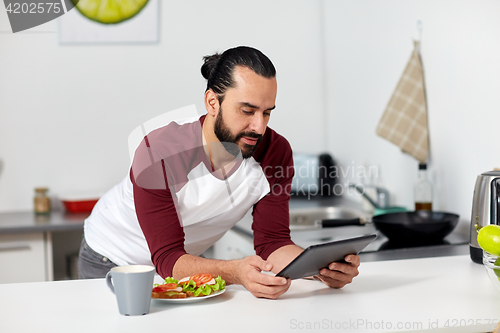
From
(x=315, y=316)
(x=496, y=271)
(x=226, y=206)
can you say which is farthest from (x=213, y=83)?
(x=496, y=271)

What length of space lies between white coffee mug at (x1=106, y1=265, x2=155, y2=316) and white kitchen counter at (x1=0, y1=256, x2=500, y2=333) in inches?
0.7

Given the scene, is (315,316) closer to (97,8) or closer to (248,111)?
(248,111)

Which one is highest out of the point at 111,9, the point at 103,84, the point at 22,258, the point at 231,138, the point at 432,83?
the point at 111,9

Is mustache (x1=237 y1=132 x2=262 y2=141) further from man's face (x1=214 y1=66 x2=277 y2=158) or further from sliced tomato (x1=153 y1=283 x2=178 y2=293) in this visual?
sliced tomato (x1=153 y1=283 x2=178 y2=293)

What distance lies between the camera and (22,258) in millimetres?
2229

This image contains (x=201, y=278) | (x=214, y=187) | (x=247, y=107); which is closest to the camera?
(x=201, y=278)

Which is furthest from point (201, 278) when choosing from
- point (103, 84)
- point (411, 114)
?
point (103, 84)

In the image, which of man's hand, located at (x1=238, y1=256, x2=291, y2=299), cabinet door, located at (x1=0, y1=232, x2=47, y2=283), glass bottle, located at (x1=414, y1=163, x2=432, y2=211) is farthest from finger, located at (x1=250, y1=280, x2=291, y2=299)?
cabinet door, located at (x1=0, y1=232, x2=47, y2=283)

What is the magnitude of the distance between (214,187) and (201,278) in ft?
1.18

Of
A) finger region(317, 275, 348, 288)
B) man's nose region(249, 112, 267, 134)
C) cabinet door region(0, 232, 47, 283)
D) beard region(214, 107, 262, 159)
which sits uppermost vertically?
man's nose region(249, 112, 267, 134)

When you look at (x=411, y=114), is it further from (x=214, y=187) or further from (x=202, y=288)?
(x=202, y=288)

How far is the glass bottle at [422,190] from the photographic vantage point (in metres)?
1.96

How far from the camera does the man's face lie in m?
1.23

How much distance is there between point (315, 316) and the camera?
3.03 ft
